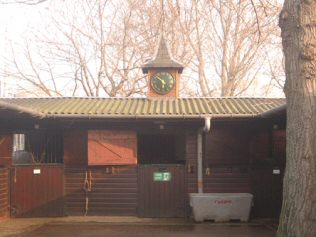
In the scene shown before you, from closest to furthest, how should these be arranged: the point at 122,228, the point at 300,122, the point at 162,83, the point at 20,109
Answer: the point at 300,122 → the point at 20,109 → the point at 122,228 → the point at 162,83

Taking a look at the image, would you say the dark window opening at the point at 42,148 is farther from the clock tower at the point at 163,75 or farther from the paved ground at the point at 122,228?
the clock tower at the point at 163,75

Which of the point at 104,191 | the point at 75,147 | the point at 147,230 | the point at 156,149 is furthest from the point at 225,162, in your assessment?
the point at 75,147

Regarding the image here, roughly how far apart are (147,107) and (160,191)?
2.61 m

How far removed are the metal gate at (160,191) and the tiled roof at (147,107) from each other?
1731 millimetres

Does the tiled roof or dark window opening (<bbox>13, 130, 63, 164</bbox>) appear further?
dark window opening (<bbox>13, 130, 63, 164</bbox>)

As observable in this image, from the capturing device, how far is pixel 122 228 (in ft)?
40.0

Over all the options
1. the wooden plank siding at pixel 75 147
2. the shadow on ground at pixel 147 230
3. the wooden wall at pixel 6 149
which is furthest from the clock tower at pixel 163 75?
the shadow on ground at pixel 147 230

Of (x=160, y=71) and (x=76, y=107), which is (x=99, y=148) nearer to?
(x=76, y=107)

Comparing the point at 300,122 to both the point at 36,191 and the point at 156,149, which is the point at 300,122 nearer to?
the point at 36,191

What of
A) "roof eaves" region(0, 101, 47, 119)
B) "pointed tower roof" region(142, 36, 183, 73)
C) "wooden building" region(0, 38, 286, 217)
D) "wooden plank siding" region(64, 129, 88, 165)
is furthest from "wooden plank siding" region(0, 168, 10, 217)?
"pointed tower roof" region(142, 36, 183, 73)

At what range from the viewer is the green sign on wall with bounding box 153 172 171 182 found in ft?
45.4

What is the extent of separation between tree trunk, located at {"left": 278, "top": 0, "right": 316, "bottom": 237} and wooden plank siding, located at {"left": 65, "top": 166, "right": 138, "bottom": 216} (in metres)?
7.05

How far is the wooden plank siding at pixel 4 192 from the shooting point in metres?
13.3

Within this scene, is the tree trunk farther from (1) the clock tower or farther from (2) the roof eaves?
(1) the clock tower
